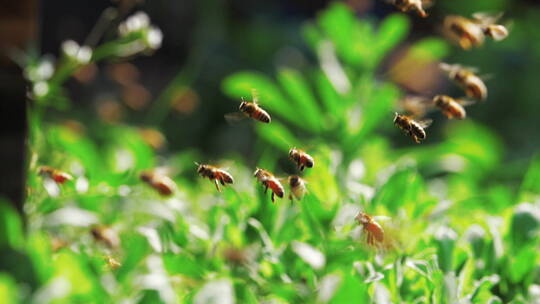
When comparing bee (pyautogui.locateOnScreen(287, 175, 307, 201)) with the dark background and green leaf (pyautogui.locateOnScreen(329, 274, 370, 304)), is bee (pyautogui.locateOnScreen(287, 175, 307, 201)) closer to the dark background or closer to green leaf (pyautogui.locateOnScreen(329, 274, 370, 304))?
green leaf (pyautogui.locateOnScreen(329, 274, 370, 304))

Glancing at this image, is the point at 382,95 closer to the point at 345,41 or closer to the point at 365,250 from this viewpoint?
the point at 345,41

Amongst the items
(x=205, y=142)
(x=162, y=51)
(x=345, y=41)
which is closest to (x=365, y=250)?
(x=345, y=41)

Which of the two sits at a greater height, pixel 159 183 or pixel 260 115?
pixel 260 115

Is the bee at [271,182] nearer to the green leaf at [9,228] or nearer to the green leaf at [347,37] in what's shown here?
the green leaf at [9,228]

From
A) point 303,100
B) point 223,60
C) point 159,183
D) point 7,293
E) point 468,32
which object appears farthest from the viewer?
point 223,60

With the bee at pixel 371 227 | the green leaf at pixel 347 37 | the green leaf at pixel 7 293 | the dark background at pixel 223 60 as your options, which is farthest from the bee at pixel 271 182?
the dark background at pixel 223 60

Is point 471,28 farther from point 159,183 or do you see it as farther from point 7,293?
point 7,293

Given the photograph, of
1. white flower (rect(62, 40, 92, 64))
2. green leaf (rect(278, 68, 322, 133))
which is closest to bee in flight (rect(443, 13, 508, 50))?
green leaf (rect(278, 68, 322, 133))

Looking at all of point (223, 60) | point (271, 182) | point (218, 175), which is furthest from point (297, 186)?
point (223, 60)

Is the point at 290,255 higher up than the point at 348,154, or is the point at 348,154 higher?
the point at 290,255
